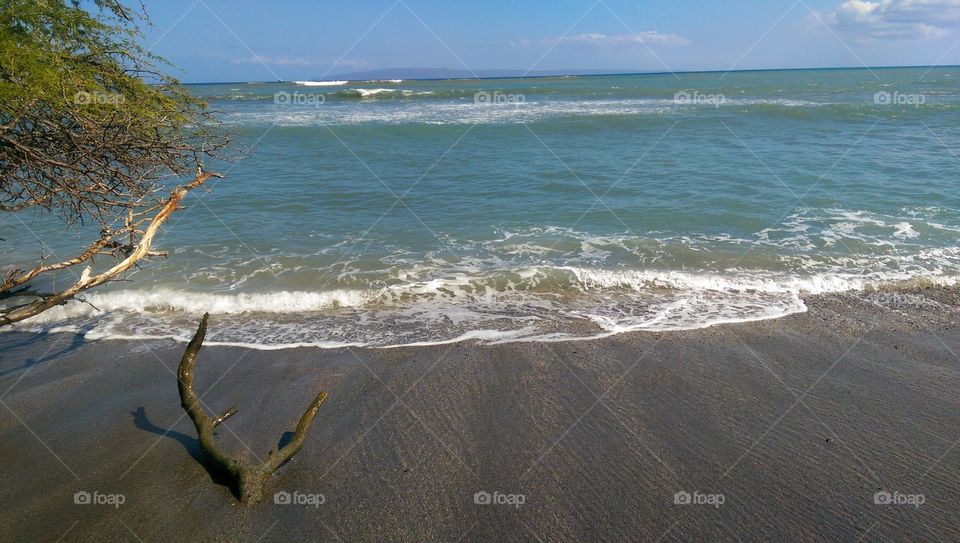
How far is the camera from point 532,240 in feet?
35.4

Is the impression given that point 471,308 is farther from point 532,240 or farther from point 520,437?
point 532,240

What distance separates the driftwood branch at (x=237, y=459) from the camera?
413 centimetres

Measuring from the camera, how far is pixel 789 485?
4254mm

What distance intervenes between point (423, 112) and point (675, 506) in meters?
36.0

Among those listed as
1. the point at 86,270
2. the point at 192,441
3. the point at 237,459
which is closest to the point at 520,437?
the point at 237,459

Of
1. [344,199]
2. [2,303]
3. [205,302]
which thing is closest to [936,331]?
[205,302]

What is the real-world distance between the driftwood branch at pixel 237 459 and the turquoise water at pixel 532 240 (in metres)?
2.02

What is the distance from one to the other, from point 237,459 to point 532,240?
7.36 m

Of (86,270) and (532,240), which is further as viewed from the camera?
(532,240)

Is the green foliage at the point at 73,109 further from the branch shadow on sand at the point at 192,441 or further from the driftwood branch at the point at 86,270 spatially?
the branch shadow on sand at the point at 192,441

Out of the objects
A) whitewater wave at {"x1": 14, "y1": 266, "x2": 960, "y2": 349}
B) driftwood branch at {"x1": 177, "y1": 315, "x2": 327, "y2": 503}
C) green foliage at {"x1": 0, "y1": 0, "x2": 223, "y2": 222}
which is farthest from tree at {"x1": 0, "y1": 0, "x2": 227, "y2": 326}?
whitewater wave at {"x1": 14, "y1": 266, "x2": 960, "y2": 349}

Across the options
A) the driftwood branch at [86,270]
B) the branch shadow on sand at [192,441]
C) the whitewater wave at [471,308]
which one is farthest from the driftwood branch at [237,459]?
the whitewater wave at [471,308]

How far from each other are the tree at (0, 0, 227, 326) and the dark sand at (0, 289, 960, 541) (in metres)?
1.50

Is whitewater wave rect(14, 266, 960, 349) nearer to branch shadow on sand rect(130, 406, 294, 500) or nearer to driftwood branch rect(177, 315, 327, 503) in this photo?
branch shadow on sand rect(130, 406, 294, 500)
